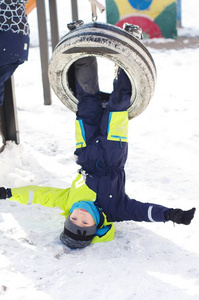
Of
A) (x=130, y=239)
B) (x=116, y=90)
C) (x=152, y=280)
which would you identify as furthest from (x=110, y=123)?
(x=152, y=280)

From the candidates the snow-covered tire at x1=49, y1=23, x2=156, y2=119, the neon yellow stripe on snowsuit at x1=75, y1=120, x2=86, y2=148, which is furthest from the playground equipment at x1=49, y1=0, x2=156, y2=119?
the neon yellow stripe on snowsuit at x1=75, y1=120, x2=86, y2=148

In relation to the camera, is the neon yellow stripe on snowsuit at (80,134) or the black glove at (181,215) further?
the neon yellow stripe on snowsuit at (80,134)

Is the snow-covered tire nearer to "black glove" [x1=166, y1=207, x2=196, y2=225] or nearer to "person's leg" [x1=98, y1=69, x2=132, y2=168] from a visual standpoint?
"person's leg" [x1=98, y1=69, x2=132, y2=168]

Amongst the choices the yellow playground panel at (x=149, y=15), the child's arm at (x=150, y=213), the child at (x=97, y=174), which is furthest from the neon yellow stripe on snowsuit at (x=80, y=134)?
the yellow playground panel at (x=149, y=15)

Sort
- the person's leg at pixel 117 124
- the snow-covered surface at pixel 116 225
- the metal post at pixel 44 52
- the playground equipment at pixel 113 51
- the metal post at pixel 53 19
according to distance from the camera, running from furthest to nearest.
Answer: the metal post at pixel 53 19 → the metal post at pixel 44 52 → the person's leg at pixel 117 124 → the playground equipment at pixel 113 51 → the snow-covered surface at pixel 116 225

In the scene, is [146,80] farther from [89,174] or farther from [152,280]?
[152,280]

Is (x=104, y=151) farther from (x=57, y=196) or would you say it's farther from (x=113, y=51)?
(x=113, y=51)

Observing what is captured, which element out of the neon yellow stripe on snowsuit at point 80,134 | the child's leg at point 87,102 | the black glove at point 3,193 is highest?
the child's leg at point 87,102

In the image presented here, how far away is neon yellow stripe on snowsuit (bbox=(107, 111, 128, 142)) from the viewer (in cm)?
297

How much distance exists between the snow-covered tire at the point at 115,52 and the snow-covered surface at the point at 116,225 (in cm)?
82

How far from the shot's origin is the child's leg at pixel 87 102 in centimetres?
307

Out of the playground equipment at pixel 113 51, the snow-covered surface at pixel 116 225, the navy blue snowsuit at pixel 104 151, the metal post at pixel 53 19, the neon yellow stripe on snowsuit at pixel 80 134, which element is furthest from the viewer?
the metal post at pixel 53 19

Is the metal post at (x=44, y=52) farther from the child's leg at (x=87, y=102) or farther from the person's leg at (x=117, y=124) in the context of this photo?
the person's leg at (x=117, y=124)

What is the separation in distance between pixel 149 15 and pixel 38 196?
6992 millimetres
